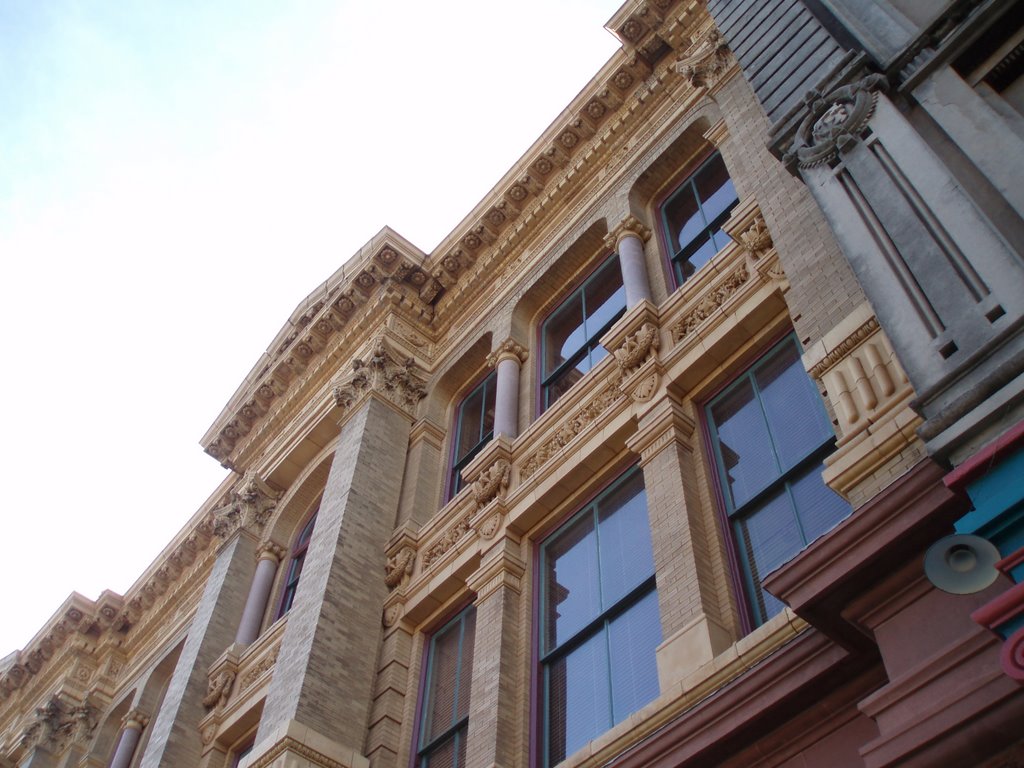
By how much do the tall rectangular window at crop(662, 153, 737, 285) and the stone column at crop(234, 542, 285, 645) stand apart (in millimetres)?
9861

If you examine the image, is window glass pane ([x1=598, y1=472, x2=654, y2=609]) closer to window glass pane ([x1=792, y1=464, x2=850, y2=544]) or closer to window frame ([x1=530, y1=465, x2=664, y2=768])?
window frame ([x1=530, y1=465, x2=664, y2=768])

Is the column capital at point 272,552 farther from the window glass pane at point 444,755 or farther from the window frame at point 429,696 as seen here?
the window glass pane at point 444,755

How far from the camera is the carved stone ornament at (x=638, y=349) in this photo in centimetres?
1397

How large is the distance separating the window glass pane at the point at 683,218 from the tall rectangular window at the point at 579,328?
105 centimetres

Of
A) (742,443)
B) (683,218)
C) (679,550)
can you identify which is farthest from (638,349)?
(683,218)

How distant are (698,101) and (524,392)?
548cm

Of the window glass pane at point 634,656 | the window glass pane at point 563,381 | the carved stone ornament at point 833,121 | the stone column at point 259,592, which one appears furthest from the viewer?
the stone column at point 259,592

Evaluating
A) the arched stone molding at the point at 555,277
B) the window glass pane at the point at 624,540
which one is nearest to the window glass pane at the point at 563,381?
the arched stone molding at the point at 555,277

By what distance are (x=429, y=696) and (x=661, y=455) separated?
4.73m

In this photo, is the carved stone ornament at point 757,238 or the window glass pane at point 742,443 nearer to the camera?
the window glass pane at point 742,443

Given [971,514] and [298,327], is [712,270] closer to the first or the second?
[971,514]

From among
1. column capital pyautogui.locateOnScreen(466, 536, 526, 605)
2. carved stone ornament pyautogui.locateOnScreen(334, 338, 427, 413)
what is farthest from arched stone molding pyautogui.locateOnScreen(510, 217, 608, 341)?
column capital pyautogui.locateOnScreen(466, 536, 526, 605)

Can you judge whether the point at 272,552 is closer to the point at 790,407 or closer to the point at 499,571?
the point at 499,571

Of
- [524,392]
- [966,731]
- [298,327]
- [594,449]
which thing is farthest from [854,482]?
[298,327]
